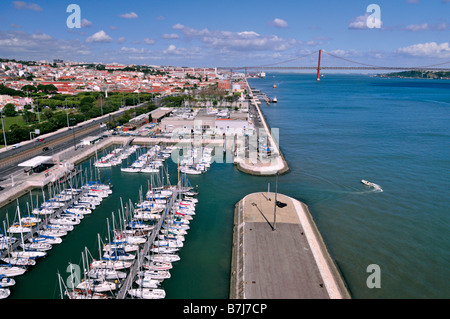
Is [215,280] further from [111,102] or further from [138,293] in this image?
[111,102]

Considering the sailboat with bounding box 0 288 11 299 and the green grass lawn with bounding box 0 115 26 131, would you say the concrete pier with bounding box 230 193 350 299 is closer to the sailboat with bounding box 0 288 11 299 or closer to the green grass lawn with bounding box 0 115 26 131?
the sailboat with bounding box 0 288 11 299

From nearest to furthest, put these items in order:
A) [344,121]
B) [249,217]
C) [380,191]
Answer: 1. [249,217]
2. [380,191]
3. [344,121]

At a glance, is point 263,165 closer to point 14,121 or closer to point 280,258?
point 280,258

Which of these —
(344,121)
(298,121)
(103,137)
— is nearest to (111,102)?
(103,137)

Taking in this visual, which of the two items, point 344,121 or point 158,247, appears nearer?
point 158,247
